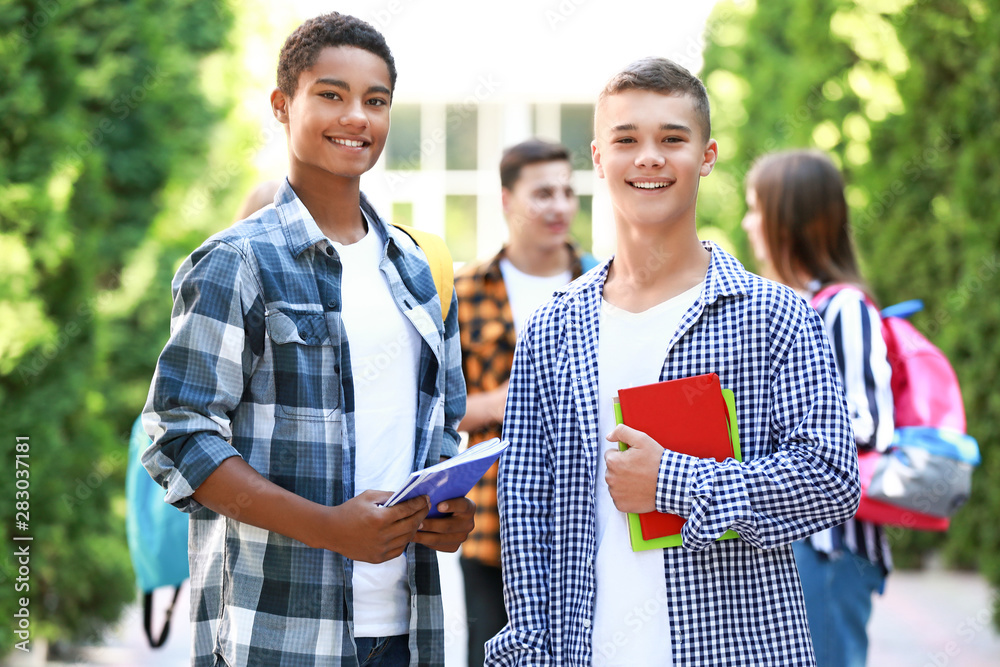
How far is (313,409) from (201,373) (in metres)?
0.23

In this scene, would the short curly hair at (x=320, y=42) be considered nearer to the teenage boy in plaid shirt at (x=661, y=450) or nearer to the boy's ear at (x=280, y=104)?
the boy's ear at (x=280, y=104)

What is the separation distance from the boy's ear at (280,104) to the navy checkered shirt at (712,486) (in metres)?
0.78

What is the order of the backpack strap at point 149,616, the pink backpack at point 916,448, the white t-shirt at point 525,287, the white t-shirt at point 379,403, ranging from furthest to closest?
the white t-shirt at point 525,287 → the backpack strap at point 149,616 → the pink backpack at point 916,448 → the white t-shirt at point 379,403

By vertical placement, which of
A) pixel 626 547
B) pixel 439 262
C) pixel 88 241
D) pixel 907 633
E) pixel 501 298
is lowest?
pixel 907 633

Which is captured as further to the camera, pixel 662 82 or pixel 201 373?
pixel 662 82

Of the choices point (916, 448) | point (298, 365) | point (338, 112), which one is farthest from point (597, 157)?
point (916, 448)

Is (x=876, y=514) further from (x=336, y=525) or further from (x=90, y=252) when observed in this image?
(x=90, y=252)

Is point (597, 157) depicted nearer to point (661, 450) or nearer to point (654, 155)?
point (654, 155)

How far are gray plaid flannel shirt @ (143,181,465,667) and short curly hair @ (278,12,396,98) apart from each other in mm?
316

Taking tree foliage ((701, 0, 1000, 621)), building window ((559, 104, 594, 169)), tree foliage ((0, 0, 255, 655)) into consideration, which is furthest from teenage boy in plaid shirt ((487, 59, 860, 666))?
building window ((559, 104, 594, 169))

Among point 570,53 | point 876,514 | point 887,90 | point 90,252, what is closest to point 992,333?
point 887,90

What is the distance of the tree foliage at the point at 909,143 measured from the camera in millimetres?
5938

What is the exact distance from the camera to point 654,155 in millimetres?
2041

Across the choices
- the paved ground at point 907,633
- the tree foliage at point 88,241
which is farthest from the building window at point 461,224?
the tree foliage at point 88,241
